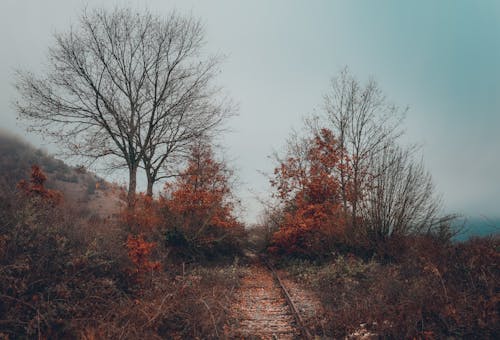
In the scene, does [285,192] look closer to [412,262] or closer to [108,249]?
[412,262]

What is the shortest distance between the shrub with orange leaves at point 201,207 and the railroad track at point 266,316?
548cm

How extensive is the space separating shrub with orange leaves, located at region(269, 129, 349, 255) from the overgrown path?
549cm

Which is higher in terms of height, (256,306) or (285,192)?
(285,192)

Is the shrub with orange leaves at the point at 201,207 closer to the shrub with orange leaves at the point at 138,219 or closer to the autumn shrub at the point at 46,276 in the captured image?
the shrub with orange leaves at the point at 138,219

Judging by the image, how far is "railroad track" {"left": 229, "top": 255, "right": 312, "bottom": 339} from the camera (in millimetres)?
6218

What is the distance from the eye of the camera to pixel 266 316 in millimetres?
7781

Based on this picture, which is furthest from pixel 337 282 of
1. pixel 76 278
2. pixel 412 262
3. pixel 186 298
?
pixel 76 278

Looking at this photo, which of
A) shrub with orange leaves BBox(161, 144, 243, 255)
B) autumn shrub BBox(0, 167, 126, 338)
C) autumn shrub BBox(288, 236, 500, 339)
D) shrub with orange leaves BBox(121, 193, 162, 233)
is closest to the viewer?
autumn shrub BBox(0, 167, 126, 338)

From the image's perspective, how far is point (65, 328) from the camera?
4.79m

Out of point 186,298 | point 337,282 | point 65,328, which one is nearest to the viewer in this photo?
point 65,328

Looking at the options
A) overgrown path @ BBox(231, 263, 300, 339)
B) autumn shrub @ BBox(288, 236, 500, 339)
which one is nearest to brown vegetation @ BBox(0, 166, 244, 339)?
overgrown path @ BBox(231, 263, 300, 339)

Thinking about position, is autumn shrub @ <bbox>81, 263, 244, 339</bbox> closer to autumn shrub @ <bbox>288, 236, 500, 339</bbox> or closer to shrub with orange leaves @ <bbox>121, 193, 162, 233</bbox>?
autumn shrub @ <bbox>288, 236, 500, 339</bbox>

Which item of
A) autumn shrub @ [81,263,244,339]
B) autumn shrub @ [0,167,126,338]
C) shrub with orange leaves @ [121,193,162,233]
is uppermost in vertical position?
shrub with orange leaves @ [121,193,162,233]

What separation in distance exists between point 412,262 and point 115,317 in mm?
7777
